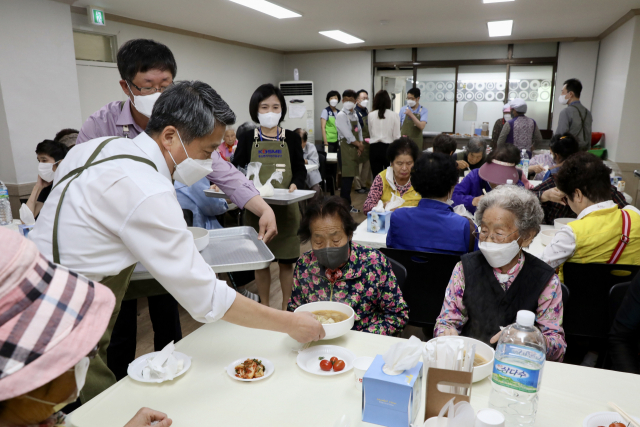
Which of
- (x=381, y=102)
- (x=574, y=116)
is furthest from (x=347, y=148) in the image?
(x=574, y=116)

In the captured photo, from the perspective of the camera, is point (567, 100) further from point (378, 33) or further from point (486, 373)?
point (486, 373)

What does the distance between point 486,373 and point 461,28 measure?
25.1 ft

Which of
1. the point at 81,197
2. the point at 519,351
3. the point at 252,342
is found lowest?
the point at 252,342

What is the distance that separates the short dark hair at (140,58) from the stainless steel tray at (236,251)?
0.84 meters

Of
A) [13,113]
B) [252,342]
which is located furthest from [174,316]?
[13,113]

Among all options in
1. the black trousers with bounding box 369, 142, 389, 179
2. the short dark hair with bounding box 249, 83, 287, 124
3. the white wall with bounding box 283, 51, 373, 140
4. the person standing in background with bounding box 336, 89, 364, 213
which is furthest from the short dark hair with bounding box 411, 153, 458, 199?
the white wall with bounding box 283, 51, 373, 140

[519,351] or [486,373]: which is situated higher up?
[519,351]

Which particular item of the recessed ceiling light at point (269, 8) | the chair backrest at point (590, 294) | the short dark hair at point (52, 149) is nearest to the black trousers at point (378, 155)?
the recessed ceiling light at point (269, 8)

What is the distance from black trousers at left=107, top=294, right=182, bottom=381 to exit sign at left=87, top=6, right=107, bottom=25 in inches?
190

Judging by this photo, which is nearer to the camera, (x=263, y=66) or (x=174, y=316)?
(x=174, y=316)

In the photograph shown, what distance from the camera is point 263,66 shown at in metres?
10.1

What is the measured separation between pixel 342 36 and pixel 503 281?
771 centimetres

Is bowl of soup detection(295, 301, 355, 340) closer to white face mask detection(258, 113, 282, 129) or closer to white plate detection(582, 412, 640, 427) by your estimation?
white plate detection(582, 412, 640, 427)

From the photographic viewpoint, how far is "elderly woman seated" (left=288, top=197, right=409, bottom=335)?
6.02 ft
